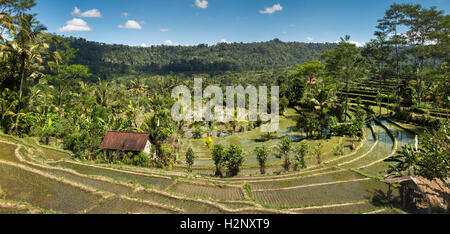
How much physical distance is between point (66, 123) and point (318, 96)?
1038 inches

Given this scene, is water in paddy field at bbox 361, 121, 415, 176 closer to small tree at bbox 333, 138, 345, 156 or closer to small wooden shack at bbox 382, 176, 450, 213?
small tree at bbox 333, 138, 345, 156

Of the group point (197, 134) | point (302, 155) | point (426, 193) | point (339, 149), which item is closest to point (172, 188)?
point (302, 155)

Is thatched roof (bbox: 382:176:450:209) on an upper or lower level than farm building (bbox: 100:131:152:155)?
lower

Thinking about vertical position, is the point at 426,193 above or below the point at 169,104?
below

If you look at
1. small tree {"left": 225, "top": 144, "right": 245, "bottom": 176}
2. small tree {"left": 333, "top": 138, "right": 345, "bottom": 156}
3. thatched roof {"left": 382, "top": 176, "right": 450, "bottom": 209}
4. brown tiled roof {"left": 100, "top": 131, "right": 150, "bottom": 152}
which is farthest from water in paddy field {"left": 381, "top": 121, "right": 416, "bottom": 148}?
brown tiled roof {"left": 100, "top": 131, "right": 150, "bottom": 152}

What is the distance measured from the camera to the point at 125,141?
15391 millimetres

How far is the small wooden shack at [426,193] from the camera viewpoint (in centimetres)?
865

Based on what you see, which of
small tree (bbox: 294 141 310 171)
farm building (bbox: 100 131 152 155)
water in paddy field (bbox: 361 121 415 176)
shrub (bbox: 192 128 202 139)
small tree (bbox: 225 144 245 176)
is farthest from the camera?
shrub (bbox: 192 128 202 139)

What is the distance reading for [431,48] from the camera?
2412 centimetres

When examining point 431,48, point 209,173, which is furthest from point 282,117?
point 209,173

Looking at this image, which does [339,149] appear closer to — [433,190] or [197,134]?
[433,190]

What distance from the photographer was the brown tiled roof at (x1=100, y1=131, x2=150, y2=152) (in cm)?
1512

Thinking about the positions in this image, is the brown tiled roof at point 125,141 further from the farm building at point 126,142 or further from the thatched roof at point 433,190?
the thatched roof at point 433,190

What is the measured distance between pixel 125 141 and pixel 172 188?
20.9 ft
